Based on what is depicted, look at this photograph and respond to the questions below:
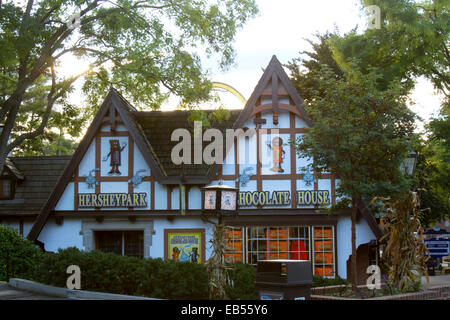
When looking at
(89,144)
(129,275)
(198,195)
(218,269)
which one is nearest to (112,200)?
(89,144)

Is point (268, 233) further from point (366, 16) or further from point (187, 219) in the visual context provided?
point (366, 16)

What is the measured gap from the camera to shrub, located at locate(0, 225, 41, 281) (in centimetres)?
1741

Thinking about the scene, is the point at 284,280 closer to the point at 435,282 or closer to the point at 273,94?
the point at 273,94

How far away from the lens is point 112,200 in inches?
803

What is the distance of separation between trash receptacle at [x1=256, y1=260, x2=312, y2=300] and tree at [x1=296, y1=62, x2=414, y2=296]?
379cm

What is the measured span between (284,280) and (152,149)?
11.7 m

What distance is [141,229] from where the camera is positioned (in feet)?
67.5

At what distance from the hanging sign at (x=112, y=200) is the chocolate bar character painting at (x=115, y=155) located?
88 cm

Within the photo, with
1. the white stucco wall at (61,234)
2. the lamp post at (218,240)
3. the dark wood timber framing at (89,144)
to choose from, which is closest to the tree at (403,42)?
the dark wood timber framing at (89,144)

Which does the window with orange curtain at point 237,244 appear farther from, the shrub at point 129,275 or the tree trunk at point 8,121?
the tree trunk at point 8,121

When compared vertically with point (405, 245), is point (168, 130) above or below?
above

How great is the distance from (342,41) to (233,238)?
12.1 metres

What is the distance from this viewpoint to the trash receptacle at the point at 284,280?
10.0 m
